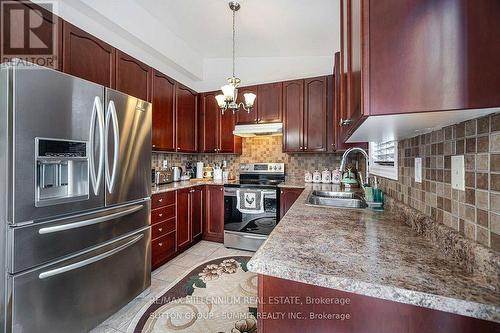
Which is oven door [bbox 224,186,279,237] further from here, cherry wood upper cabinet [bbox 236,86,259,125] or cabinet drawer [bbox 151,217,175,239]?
cherry wood upper cabinet [bbox 236,86,259,125]

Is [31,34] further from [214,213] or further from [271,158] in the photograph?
[271,158]

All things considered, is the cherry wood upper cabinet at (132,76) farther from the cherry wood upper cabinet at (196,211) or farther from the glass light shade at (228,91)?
the cherry wood upper cabinet at (196,211)

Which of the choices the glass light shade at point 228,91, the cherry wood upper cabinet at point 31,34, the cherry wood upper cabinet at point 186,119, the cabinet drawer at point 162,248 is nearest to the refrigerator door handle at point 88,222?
the cabinet drawer at point 162,248

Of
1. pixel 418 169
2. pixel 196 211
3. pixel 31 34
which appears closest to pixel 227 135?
pixel 196 211

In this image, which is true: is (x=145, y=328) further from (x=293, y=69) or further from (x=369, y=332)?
(x=293, y=69)

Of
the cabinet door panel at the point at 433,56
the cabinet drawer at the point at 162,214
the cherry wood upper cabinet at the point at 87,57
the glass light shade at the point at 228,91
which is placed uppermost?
the cherry wood upper cabinet at the point at 87,57

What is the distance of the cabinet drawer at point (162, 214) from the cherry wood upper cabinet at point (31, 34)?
149 cm

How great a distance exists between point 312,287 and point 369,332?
176 millimetres

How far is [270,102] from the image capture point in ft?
10.6

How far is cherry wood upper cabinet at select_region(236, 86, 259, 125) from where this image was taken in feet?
10.8

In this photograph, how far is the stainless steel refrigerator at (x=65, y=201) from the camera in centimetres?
112

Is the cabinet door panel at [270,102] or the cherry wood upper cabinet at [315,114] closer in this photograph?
the cherry wood upper cabinet at [315,114]

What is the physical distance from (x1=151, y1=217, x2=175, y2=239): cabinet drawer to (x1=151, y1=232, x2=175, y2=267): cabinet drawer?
0.16ft

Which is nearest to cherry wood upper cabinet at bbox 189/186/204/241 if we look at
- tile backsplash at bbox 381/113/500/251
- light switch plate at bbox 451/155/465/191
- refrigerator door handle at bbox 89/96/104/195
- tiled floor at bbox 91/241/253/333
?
tiled floor at bbox 91/241/253/333
